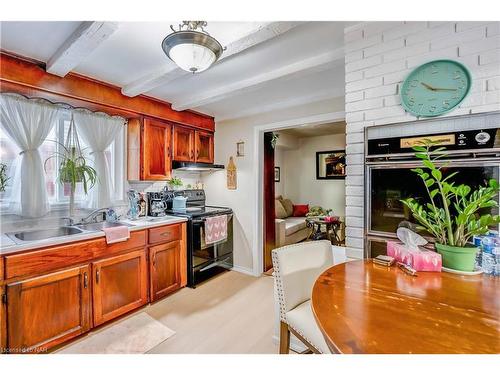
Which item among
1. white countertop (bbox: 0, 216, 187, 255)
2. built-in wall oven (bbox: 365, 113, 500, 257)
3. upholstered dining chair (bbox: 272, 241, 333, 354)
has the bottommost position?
upholstered dining chair (bbox: 272, 241, 333, 354)

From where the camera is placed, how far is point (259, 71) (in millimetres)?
2158

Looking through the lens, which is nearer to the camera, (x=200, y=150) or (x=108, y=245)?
(x=108, y=245)

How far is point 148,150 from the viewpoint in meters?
2.80

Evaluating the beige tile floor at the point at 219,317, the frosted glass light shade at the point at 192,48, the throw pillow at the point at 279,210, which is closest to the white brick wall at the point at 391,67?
the frosted glass light shade at the point at 192,48

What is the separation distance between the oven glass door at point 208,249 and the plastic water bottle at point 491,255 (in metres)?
2.47

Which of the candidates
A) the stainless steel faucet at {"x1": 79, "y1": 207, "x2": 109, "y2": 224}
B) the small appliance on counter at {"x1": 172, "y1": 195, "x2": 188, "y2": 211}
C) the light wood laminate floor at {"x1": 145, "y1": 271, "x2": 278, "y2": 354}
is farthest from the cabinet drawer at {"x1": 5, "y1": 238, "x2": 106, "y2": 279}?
the small appliance on counter at {"x1": 172, "y1": 195, "x2": 188, "y2": 211}

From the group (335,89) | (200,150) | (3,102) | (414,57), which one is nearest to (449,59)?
(414,57)

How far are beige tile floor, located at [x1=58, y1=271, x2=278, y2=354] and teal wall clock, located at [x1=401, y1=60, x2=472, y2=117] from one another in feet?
6.40

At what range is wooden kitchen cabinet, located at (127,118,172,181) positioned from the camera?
2746 millimetres

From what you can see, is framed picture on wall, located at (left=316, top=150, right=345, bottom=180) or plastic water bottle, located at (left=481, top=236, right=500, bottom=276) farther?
framed picture on wall, located at (left=316, top=150, right=345, bottom=180)

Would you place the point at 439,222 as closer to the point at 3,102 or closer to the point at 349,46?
the point at 349,46

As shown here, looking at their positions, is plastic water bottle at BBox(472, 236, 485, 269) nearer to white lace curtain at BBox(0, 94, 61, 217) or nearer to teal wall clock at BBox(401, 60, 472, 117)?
teal wall clock at BBox(401, 60, 472, 117)

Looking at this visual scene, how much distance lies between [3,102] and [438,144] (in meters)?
3.22

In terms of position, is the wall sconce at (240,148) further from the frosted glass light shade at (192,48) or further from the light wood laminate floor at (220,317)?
the frosted glass light shade at (192,48)
